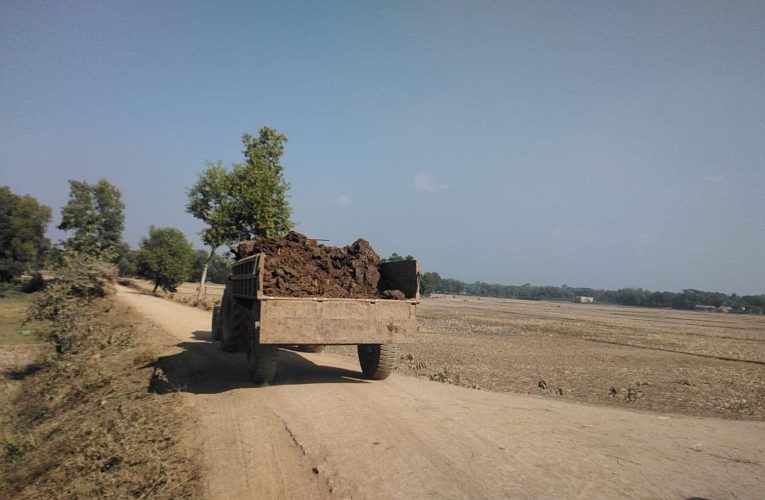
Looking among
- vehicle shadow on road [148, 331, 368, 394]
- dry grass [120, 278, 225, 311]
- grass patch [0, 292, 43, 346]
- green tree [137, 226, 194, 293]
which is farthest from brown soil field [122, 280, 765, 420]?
green tree [137, 226, 194, 293]

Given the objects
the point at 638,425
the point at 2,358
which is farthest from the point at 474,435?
the point at 2,358

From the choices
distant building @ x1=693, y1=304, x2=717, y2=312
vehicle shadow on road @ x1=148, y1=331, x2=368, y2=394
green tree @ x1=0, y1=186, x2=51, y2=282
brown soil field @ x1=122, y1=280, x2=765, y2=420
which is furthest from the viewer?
distant building @ x1=693, y1=304, x2=717, y2=312

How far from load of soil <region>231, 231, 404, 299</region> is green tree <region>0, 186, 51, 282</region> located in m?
41.4

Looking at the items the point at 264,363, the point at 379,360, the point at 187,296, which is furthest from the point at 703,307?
the point at 264,363

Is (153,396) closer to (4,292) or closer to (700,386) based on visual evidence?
(700,386)

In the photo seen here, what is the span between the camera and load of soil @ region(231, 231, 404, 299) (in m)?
7.21

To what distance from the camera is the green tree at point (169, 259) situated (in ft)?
144

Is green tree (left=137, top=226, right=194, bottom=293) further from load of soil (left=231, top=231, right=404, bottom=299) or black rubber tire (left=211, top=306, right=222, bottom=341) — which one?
load of soil (left=231, top=231, right=404, bottom=299)

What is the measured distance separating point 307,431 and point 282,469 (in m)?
0.92

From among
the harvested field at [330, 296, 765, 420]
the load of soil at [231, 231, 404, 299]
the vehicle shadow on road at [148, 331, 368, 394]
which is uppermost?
the load of soil at [231, 231, 404, 299]

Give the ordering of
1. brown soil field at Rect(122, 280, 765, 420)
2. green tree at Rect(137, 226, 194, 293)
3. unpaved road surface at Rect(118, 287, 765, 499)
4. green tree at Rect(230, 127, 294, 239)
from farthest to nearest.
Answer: green tree at Rect(137, 226, 194, 293), green tree at Rect(230, 127, 294, 239), brown soil field at Rect(122, 280, 765, 420), unpaved road surface at Rect(118, 287, 765, 499)

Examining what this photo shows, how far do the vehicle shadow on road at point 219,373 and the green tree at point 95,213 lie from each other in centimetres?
4626

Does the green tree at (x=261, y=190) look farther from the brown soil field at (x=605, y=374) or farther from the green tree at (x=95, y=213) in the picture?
the green tree at (x=95, y=213)

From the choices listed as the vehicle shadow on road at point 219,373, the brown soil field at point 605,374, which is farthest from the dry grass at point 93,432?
the brown soil field at point 605,374
